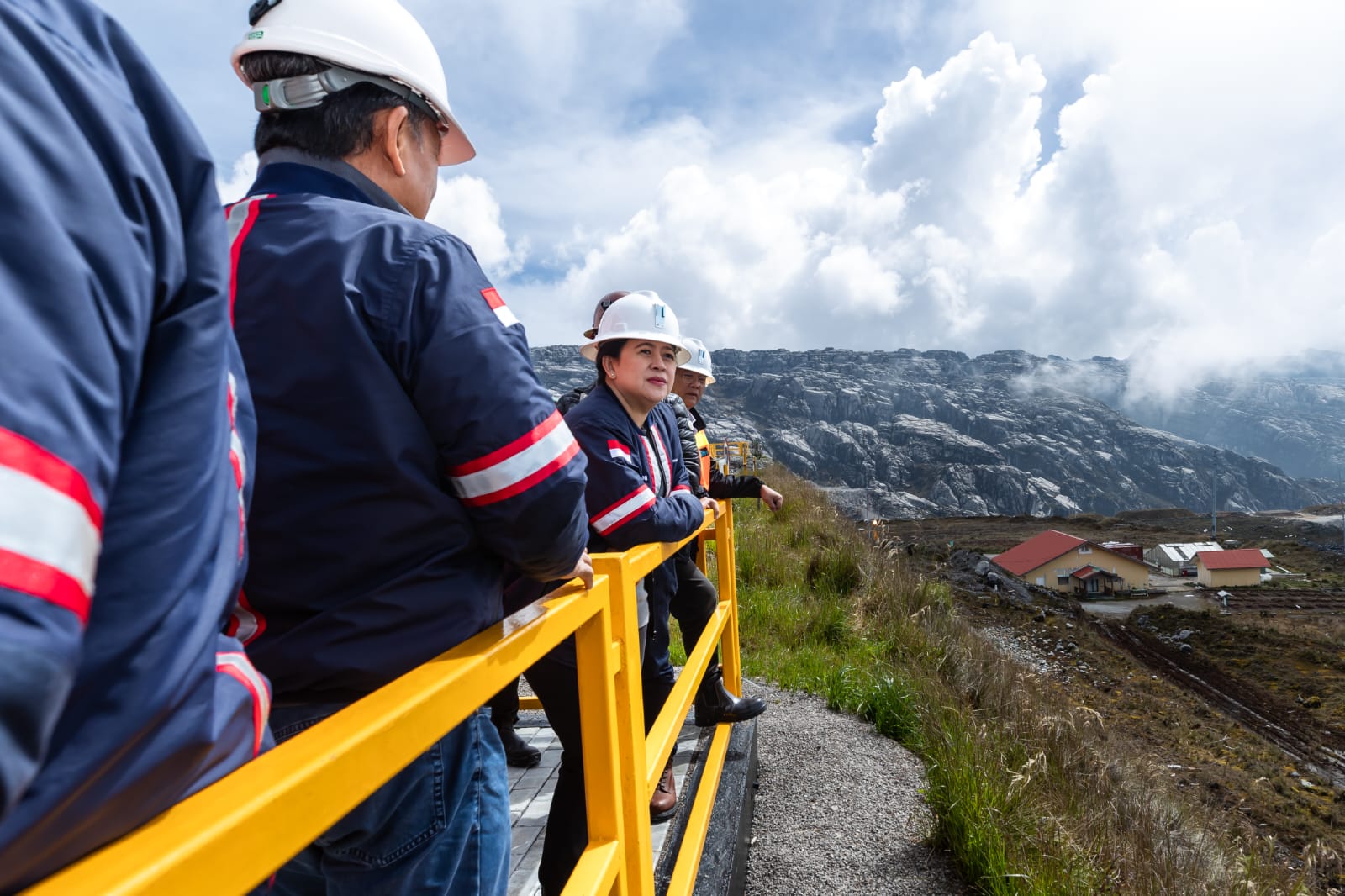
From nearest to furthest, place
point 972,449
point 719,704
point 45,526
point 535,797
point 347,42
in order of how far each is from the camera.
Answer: point 45,526, point 347,42, point 535,797, point 719,704, point 972,449

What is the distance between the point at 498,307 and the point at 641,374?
60.7 inches

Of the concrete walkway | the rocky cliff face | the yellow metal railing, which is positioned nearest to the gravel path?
the concrete walkway

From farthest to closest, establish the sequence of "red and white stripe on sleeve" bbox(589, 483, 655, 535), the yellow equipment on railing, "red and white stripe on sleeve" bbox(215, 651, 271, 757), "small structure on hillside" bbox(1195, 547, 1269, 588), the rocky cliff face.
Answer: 1. the rocky cliff face
2. "small structure on hillside" bbox(1195, 547, 1269, 588)
3. the yellow equipment on railing
4. "red and white stripe on sleeve" bbox(589, 483, 655, 535)
5. "red and white stripe on sleeve" bbox(215, 651, 271, 757)

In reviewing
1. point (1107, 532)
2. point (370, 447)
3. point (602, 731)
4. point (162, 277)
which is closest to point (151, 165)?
point (162, 277)

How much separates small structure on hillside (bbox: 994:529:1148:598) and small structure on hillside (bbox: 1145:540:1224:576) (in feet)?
20.6

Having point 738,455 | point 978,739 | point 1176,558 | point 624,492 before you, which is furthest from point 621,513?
point 1176,558

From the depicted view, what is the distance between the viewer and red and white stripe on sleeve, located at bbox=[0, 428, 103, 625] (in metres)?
0.37

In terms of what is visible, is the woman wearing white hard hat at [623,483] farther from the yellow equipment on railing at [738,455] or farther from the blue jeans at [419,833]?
the yellow equipment on railing at [738,455]

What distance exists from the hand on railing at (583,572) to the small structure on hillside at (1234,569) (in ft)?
200

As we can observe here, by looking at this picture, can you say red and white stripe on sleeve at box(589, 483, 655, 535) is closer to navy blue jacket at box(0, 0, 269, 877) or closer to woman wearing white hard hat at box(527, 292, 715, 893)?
woman wearing white hard hat at box(527, 292, 715, 893)

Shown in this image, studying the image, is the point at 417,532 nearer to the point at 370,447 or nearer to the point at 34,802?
the point at 370,447

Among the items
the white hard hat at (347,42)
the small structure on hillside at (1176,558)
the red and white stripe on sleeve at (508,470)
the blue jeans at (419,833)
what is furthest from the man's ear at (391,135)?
the small structure on hillside at (1176,558)

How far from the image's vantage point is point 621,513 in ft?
7.59

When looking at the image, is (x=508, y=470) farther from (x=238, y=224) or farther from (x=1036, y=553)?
(x=1036, y=553)
